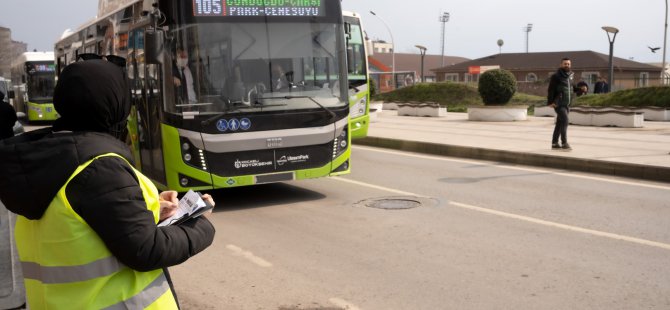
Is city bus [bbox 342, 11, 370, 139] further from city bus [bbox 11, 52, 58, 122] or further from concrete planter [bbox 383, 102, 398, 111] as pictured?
concrete planter [bbox 383, 102, 398, 111]

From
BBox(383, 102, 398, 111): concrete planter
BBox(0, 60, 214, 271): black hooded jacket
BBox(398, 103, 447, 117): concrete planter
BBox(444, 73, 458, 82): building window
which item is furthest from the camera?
BBox(444, 73, 458, 82): building window

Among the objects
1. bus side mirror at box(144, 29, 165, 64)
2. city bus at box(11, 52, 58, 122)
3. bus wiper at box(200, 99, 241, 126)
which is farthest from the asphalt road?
city bus at box(11, 52, 58, 122)

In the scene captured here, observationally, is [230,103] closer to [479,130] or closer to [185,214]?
[185,214]

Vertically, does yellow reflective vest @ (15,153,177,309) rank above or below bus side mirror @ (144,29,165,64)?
below

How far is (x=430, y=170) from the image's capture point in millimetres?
12961

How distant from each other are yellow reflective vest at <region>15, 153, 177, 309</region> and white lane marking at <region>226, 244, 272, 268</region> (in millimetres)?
4289

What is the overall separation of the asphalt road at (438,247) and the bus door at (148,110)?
1080mm

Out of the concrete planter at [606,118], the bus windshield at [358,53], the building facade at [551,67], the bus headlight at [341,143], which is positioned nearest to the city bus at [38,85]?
the bus windshield at [358,53]

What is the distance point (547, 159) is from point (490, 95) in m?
12.6

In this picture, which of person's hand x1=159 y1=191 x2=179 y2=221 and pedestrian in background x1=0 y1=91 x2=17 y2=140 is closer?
person's hand x1=159 y1=191 x2=179 y2=221

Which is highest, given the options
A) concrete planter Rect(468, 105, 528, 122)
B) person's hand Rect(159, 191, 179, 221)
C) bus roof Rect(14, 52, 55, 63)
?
bus roof Rect(14, 52, 55, 63)

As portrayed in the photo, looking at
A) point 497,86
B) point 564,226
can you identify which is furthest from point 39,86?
point 564,226

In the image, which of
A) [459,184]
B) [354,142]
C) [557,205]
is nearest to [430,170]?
[459,184]

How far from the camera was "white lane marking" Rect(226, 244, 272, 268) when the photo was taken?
6.56 m
